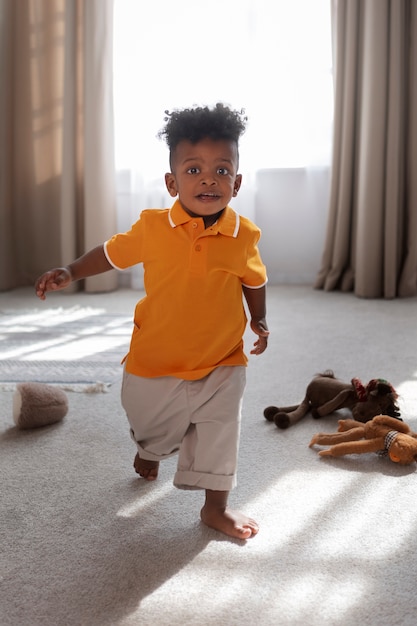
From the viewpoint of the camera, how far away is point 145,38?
11.6ft

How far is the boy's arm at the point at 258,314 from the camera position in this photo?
52.2 inches

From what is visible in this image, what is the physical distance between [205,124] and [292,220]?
245 centimetres

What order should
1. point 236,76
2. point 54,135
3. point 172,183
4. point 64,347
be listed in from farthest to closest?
point 54,135 → point 236,76 → point 64,347 → point 172,183

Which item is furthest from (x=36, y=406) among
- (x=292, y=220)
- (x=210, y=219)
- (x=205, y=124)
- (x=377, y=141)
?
(x=292, y=220)

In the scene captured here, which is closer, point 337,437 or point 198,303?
point 198,303

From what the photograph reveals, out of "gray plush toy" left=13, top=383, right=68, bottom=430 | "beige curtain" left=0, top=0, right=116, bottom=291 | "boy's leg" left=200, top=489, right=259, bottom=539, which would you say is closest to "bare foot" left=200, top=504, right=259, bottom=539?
"boy's leg" left=200, top=489, right=259, bottom=539

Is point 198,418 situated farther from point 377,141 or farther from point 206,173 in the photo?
point 377,141

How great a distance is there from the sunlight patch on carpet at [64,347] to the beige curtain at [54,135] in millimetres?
597

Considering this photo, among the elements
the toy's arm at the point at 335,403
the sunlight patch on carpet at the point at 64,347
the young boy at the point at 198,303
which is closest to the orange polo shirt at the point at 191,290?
the young boy at the point at 198,303

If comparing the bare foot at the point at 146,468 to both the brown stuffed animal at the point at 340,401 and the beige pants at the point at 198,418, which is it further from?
the brown stuffed animal at the point at 340,401

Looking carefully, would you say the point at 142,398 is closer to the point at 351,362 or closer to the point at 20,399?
the point at 20,399

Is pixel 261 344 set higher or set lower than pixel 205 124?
lower

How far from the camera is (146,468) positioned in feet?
4.58

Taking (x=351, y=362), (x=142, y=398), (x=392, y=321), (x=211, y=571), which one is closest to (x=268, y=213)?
(x=392, y=321)
